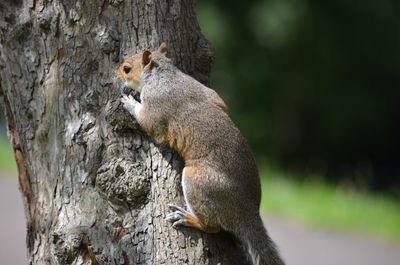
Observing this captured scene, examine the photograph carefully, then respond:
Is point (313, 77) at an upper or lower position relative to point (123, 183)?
lower

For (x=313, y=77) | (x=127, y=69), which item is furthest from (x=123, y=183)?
(x=313, y=77)

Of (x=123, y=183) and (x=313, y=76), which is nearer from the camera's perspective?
(x=123, y=183)

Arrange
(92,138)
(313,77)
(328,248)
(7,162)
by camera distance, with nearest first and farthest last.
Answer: (92,138)
(328,248)
(7,162)
(313,77)

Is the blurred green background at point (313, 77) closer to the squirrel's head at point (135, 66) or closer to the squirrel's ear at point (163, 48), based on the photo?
the squirrel's head at point (135, 66)

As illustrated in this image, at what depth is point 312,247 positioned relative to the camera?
650 centimetres

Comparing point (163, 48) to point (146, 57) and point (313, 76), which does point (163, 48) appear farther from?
point (313, 76)

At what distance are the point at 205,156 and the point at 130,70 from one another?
1.66ft

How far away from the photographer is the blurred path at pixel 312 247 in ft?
20.5

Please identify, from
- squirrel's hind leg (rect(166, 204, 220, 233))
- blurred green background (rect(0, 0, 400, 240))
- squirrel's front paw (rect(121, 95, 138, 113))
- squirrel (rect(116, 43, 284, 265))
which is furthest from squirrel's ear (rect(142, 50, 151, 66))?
blurred green background (rect(0, 0, 400, 240))

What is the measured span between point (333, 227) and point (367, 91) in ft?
27.2

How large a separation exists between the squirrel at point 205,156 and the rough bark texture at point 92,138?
5 centimetres

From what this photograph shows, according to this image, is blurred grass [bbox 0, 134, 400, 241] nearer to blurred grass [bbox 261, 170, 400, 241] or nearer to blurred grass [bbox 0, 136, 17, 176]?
blurred grass [bbox 261, 170, 400, 241]

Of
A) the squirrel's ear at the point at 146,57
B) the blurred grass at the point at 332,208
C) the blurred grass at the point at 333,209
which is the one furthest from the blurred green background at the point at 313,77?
the squirrel's ear at the point at 146,57

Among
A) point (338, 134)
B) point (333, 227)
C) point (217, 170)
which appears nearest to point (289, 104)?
point (338, 134)
